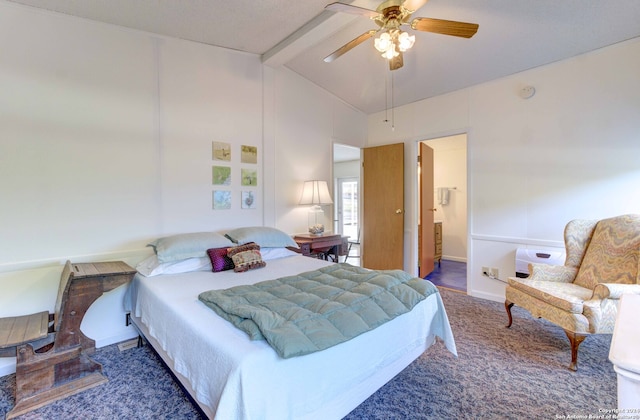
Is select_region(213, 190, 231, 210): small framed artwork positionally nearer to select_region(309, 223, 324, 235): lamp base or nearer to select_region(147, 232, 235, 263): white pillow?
select_region(147, 232, 235, 263): white pillow

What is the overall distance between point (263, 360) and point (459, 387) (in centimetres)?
148

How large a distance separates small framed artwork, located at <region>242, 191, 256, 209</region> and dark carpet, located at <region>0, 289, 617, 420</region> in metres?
1.70

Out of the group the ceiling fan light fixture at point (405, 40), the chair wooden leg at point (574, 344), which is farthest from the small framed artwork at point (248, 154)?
the chair wooden leg at point (574, 344)

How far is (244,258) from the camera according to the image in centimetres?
259

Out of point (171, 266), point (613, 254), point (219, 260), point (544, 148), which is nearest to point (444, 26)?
point (544, 148)

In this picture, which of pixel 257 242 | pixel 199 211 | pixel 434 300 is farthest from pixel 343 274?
pixel 199 211

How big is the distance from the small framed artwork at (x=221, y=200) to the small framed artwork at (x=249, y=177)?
9.5 inches

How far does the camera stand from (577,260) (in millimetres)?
2701

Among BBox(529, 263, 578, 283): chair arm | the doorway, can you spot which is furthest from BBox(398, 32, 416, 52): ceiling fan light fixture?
the doorway

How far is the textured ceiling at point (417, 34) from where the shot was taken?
236cm

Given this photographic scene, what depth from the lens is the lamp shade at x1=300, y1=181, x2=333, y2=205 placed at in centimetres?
387

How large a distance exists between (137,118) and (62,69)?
59 centimetres

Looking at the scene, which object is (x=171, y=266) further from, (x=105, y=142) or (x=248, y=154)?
(x=248, y=154)

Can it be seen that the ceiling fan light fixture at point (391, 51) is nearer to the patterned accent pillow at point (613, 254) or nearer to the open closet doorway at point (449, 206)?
the patterned accent pillow at point (613, 254)
